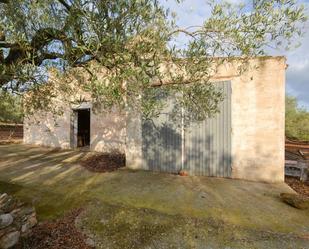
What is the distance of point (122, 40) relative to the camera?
301cm

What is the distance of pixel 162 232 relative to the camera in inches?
153

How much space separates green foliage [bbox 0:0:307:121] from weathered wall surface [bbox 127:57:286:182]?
9.36ft

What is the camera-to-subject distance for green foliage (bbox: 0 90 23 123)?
3.77 metres

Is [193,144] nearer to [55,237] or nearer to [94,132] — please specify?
[55,237]

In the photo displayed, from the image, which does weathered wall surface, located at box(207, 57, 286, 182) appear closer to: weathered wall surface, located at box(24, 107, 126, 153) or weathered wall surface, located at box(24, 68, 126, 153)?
weathered wall surface, located at box(24, 68, 126, 153)

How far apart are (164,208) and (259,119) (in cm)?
426

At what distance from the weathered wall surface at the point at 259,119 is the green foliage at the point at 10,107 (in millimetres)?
5839

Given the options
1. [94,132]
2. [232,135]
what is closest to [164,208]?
[232,135]

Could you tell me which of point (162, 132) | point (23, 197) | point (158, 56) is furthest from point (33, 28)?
point (162, 132)

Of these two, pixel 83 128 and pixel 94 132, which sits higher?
pixel 83 128

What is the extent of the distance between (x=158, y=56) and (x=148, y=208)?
3.42 meters

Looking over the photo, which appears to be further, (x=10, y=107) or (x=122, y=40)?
(x=10, y=107)

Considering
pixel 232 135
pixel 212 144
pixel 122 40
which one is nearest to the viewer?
pixel 122 40

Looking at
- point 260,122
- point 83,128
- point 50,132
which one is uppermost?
point 260,122
